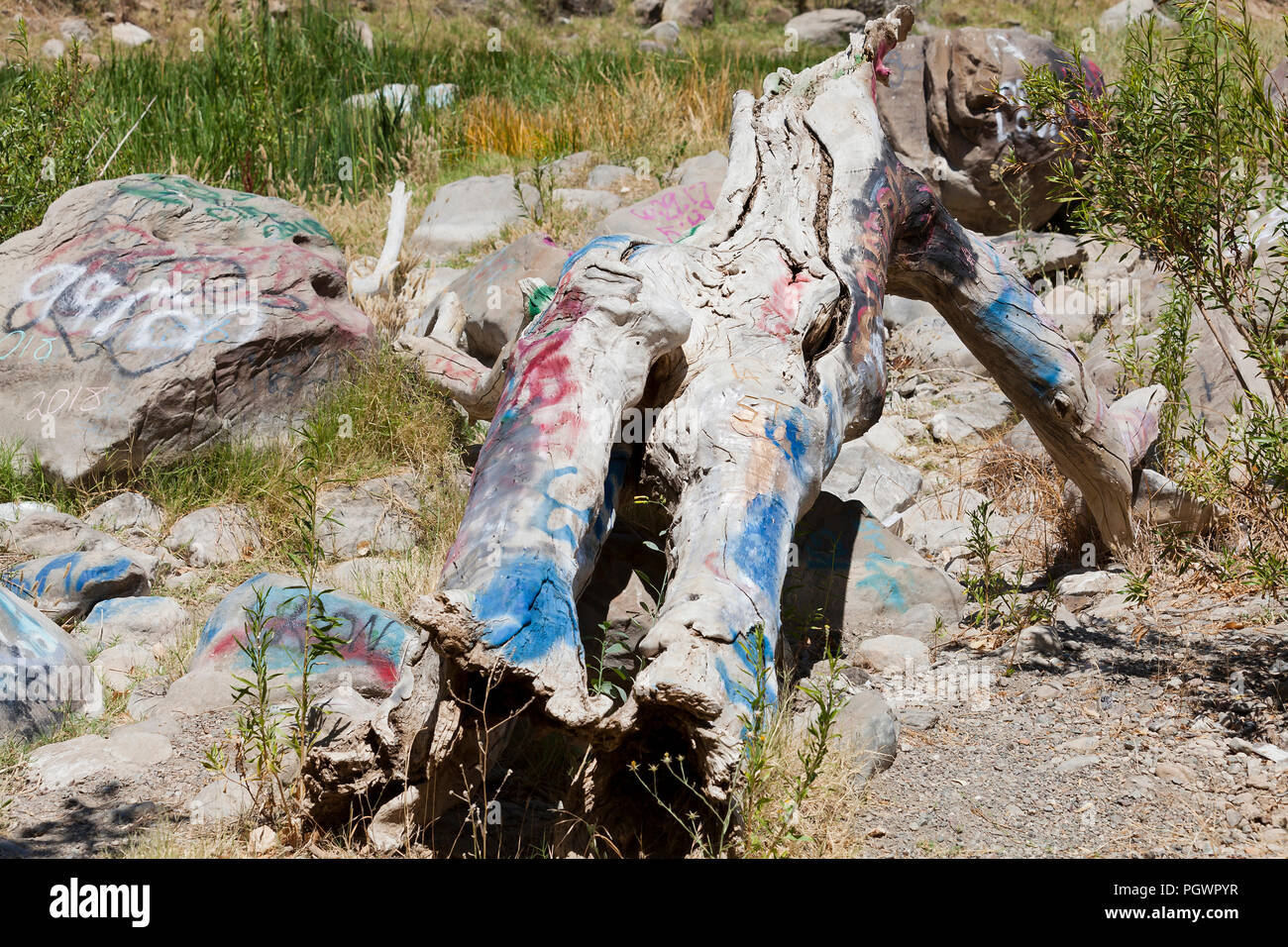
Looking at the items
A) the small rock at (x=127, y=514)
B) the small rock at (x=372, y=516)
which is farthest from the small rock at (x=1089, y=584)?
the small rock at (x=127, y=514)

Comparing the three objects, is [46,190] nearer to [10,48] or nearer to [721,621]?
[721,621]

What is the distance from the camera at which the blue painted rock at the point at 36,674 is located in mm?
3074

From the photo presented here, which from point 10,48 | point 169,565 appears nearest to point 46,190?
point 169,565

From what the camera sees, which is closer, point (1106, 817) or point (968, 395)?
point (1106, 817)

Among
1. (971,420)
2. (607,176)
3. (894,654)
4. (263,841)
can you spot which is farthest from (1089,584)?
(607,176)

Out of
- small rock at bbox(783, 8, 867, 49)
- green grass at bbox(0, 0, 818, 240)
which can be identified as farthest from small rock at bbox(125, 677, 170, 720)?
small rock at bbox(783, 8, 867, 49)

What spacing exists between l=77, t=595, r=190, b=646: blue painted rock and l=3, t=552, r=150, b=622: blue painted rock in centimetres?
7

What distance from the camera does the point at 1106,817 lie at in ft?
8.52

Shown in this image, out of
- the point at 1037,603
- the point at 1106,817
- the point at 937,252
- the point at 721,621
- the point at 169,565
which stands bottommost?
the point at 169,565

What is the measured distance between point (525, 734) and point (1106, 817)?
1.43 metres

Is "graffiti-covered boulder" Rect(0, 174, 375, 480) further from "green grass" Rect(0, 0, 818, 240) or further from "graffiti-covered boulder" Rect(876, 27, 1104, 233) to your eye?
"graffiti-covered boulder" Rect(876, 27, 1104, 233)

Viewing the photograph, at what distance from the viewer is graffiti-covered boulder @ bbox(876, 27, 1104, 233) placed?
25.0 ft

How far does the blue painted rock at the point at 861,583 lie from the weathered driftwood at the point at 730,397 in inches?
25.5
